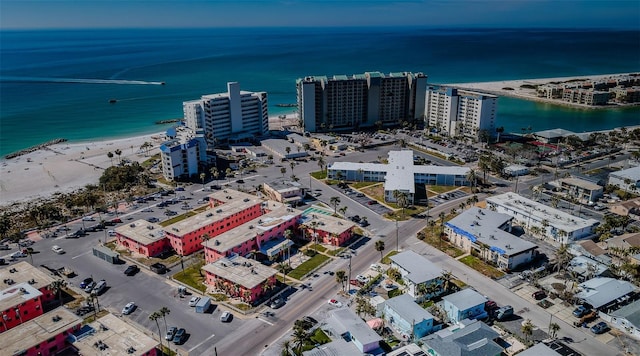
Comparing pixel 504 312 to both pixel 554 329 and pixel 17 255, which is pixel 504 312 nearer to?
pixel 554 329

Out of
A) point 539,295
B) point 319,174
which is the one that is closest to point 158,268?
point 319,174

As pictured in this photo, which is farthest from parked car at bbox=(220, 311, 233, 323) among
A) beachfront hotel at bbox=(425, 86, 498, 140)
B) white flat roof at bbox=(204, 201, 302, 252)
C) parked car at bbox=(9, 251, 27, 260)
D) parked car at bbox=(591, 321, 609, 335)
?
beachfront hotel at bbox=(425, 86, 498, 140)

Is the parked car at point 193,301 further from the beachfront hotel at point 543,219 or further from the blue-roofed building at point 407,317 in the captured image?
the beachfront hotel at point 543,219

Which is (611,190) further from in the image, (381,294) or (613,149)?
(381,294)

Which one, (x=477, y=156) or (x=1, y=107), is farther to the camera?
(x=1, y=107)

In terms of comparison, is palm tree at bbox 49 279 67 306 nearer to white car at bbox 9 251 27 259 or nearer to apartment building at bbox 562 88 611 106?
white car at bbox 9 251 27 259

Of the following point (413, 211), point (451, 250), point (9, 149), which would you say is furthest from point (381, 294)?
point (9, 149)
